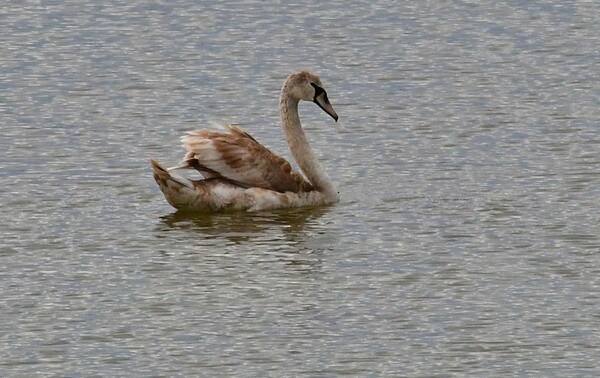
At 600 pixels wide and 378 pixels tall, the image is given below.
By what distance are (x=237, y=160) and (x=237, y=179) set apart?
192 mm

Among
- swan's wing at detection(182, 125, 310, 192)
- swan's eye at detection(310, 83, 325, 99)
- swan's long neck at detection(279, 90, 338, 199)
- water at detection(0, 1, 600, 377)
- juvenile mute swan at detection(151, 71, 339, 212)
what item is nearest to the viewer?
water at detection(0, 1, 600, 377)

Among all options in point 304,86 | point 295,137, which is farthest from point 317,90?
point 295,137

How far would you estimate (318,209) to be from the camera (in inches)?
754

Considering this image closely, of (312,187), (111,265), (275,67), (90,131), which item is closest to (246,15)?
(275,67)

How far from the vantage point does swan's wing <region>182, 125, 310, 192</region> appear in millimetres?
18844

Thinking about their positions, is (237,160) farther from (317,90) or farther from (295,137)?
(317,90)

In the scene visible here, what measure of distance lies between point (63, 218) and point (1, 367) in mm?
4719

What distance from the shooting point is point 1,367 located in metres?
13.7

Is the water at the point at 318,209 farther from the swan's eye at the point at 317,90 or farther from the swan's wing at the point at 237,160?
the swan's eye at the point at 317,90

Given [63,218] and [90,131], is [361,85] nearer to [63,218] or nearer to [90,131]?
[90,131]

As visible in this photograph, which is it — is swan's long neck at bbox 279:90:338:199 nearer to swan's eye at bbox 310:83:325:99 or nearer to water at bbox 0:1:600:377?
swan's eye at bbox 310:83:325:99

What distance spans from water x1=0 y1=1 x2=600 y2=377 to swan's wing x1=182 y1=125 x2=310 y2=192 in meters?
0.40

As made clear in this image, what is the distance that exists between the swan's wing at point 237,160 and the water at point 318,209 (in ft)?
1.32

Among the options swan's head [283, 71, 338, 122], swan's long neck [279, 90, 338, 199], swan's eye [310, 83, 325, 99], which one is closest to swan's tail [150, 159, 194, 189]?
swan's long neck [279, 90, 338, 199]
